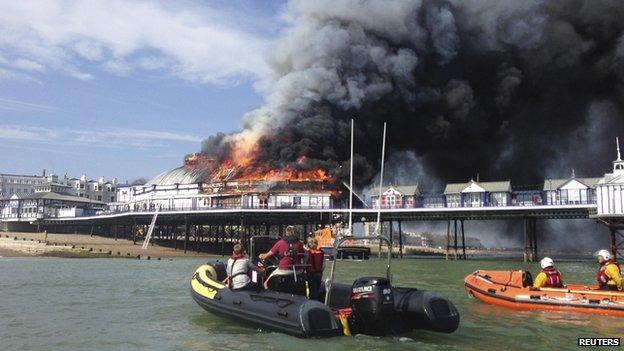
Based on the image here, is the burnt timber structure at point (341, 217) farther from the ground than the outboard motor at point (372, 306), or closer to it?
farther from the ground

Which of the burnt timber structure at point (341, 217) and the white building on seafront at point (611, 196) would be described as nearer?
the white building on seafront at point (611, 196)

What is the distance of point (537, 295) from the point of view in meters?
19.9

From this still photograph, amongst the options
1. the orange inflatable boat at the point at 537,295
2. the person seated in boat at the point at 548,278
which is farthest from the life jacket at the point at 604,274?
the person seated in boat at the point at 548,278

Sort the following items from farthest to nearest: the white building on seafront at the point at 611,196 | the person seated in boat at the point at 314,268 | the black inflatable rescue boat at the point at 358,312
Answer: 1. the white building on seafront at the point at 611,196
2. the person seated in boat at the point at 314,268
3. the black inflatable rescue boat at the point at 358,312

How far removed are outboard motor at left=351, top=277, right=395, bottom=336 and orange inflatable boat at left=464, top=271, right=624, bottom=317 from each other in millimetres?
9060

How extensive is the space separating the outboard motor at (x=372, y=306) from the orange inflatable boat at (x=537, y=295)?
906 centimetres

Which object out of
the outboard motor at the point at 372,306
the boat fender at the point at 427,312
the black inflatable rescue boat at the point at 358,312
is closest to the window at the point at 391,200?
the black inflatable rescue boat at the point at 358,312

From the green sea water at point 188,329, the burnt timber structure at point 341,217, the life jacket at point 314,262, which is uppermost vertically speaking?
the burnt timber structure at point 341,217

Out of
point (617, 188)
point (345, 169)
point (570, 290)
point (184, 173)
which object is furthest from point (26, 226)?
point (570, 290)

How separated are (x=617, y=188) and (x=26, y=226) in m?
119

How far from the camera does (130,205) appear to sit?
11969 centimetres

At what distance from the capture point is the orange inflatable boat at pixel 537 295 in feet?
61.2

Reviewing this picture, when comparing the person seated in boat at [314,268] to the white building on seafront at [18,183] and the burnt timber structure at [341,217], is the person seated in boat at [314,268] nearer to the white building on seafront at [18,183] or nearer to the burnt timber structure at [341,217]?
the burnt timber structure at [341,217]

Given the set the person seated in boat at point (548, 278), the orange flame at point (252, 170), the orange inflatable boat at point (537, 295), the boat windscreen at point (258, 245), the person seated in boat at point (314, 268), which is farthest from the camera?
the orange flame at point (252, 170)
